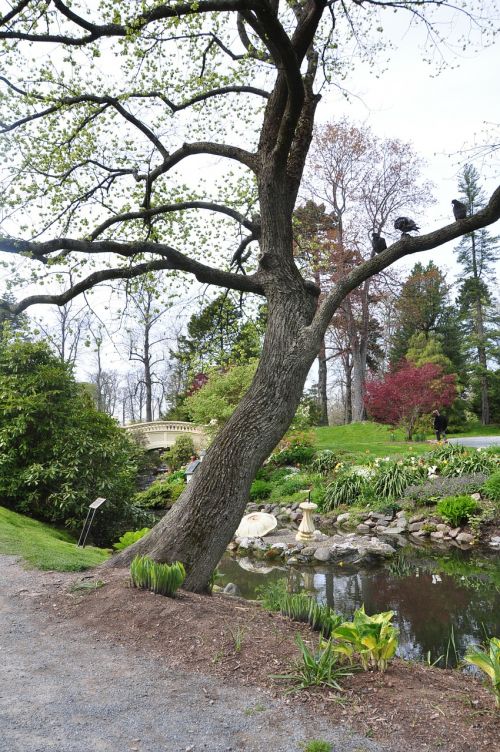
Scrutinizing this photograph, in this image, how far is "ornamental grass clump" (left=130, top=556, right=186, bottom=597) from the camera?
13.2 ft

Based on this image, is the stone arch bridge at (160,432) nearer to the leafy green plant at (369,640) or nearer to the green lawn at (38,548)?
the green lawn at (38,548)

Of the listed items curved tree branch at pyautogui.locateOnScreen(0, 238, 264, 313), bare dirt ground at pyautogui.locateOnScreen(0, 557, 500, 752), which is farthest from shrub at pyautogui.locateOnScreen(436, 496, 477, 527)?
bare dirt ground at pyautogui.locateOnScreen(0, 557, 500, 752)

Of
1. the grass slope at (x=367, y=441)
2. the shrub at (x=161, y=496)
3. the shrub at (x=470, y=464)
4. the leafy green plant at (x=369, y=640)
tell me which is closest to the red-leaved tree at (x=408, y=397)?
the grass slope at (x=367, y=441)

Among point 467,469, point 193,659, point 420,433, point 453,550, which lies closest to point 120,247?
point 193,659

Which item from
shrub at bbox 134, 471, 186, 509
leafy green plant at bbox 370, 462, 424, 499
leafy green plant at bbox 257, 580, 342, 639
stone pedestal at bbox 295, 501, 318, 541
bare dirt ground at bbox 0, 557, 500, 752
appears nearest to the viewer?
bare dirt ground at bbox 0, 557, 500, 752

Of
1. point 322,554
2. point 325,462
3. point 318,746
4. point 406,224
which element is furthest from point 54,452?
point 318,746

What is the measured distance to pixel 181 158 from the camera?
20.7 feet

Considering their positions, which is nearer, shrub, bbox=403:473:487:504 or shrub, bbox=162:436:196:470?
shrub, bbox=403:473:487:504

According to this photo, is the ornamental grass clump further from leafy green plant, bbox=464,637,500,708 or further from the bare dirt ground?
leafy green plant, bbox=464,637,500,708

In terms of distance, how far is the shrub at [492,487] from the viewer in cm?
1043

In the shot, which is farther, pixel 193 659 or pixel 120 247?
pixel 120 247

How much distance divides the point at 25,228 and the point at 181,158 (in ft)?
6.27

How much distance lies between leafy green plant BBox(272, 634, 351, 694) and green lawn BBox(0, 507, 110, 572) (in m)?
2.99

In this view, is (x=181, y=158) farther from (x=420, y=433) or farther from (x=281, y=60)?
(x=420, y=433)
